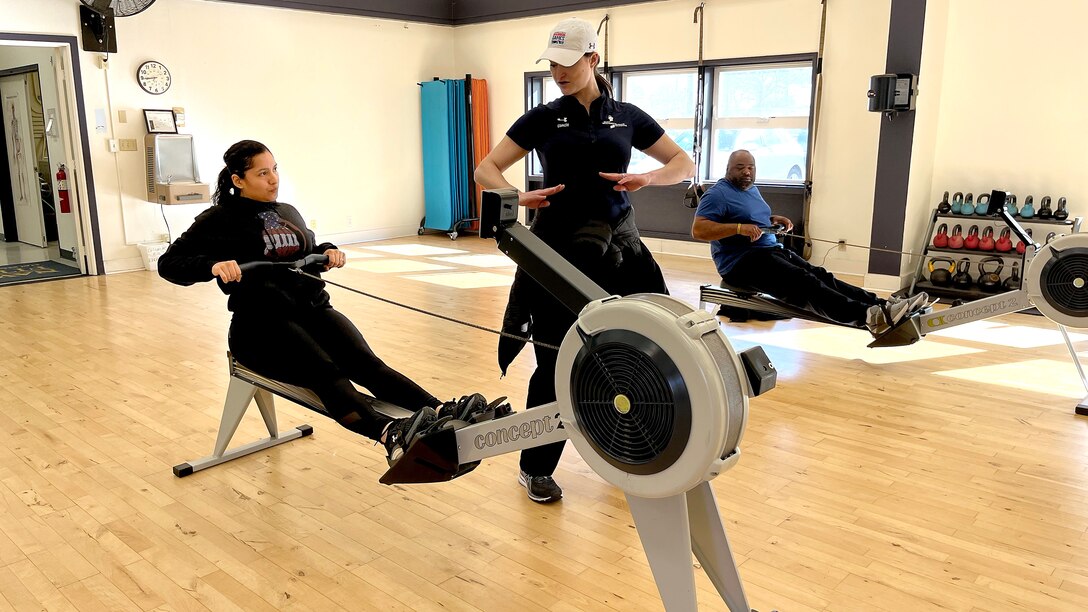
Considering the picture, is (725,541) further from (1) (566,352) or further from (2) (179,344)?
(2) (179,344)

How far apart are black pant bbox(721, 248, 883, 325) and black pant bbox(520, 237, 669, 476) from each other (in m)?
1.69

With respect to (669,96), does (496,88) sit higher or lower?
higher

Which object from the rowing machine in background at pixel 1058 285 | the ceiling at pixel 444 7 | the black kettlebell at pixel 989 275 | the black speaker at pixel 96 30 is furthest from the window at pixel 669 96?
the black speaker at pixel 96 30

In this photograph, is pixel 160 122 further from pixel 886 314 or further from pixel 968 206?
pixel 968 206

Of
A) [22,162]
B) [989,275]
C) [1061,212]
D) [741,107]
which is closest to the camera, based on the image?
[1061,212]

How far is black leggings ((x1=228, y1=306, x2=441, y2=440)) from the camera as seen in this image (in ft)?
7.86

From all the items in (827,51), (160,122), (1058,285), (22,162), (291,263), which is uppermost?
(827,51)

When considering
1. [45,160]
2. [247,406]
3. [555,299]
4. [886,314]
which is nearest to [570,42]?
[555,299]

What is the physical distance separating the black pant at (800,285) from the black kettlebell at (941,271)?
2.08 meters

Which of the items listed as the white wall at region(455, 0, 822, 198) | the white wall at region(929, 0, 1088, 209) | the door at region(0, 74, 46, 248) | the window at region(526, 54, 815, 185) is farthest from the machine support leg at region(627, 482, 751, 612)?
the door at region(0, 74, 46, 248)

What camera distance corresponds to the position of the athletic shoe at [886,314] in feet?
12.6

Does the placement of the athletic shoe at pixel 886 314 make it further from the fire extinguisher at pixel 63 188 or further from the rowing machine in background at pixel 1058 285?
the fire extinguisher at pixel 63 188

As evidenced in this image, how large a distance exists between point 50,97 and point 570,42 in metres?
6.99

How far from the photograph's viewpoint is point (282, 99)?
7.96 meters
